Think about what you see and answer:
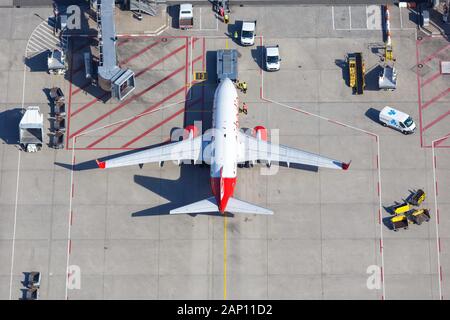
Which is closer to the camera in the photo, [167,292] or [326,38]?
[167,292]

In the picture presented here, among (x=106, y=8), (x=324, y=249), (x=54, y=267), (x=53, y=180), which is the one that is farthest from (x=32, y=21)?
(x=324, y=249)

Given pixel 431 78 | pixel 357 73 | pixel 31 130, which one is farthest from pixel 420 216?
pixel 31 130

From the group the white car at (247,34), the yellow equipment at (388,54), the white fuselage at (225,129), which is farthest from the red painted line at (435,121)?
the white car at (247,34)

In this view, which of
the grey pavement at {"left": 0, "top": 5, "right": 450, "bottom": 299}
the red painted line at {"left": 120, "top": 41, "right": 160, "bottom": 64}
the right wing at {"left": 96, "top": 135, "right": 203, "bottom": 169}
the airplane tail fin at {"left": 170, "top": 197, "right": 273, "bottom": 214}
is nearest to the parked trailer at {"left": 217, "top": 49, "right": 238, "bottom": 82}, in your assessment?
the grey pavement at {"left": 0, "top": 5, "right": 450, "bottom": 299}

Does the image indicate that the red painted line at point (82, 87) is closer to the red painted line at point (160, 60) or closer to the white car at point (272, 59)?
the red painted line at point (160, 60)

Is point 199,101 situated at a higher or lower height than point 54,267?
higher

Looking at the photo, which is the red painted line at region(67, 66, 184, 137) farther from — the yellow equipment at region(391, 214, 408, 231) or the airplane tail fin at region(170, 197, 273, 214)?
the yellow equipment at region(391, 214, 408, 231)

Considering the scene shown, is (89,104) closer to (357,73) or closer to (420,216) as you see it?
(357,73)
